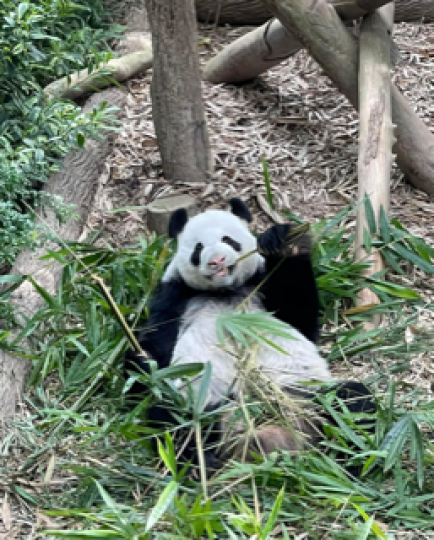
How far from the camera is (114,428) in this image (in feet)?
11.7

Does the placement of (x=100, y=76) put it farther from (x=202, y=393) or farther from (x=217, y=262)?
(x=202, y=393)

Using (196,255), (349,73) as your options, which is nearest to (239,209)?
(196,255)

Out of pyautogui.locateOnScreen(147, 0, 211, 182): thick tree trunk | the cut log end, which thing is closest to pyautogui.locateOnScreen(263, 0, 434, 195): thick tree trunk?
pyautogui.locateOnScreen(147, 0, 211, 182): thick tree trunk

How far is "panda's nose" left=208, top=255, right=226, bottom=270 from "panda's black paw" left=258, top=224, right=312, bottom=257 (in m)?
0.30

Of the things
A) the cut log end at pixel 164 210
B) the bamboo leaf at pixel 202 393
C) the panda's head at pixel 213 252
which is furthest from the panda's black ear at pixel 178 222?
the bamboo leaf at pixel 202 393

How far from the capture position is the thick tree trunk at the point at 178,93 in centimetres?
483

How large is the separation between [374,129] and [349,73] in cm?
60

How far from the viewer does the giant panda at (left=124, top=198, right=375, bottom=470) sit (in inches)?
139

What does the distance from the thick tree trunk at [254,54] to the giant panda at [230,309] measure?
215cm

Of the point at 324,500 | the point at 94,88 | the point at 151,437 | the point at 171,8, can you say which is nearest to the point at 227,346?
the point at 151,437

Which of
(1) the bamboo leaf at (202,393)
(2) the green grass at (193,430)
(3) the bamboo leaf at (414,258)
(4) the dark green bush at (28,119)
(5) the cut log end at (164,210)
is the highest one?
(4) the dark green bush at (28,119)

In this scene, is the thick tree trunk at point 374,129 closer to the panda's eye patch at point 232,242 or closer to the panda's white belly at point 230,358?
the panda's white belly at point 230,358

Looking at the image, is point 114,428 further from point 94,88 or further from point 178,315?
point 94,88

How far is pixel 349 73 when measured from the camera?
201 inches
